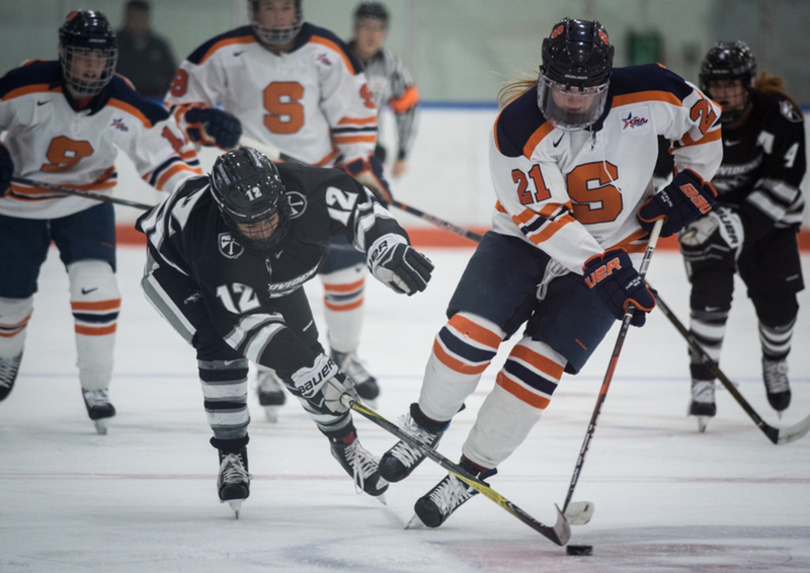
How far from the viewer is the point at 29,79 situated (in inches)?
119

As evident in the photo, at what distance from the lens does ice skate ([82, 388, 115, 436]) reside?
9.93 feet

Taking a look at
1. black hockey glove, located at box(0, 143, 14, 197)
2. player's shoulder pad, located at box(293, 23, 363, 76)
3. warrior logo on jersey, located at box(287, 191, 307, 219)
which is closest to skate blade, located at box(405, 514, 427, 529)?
warrior logo on jersey, located at box(287, 191, 307, 219)

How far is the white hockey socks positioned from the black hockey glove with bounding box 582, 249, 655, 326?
1.63 metres

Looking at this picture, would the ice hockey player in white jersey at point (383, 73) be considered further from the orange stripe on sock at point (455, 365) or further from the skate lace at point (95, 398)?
the orange stripe on sock at point (455, 365)

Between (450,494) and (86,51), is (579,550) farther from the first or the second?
(86,51)

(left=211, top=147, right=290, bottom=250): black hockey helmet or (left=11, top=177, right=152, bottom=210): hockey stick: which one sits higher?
(left=211, top=147, right=290, bottom=250): black hockey helmet

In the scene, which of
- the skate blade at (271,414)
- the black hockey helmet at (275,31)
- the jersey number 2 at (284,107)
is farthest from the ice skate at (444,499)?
the black hockey helmet at (275,31)

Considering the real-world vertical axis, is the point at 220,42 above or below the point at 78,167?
above

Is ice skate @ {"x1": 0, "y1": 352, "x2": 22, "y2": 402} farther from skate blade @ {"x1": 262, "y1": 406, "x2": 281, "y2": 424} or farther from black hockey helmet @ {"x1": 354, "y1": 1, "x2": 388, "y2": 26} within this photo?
black hockey helmet @ {"x1": 354, "y1": 1, "x2": 388, "y2": 26}

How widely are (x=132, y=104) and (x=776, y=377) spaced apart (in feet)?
7.84

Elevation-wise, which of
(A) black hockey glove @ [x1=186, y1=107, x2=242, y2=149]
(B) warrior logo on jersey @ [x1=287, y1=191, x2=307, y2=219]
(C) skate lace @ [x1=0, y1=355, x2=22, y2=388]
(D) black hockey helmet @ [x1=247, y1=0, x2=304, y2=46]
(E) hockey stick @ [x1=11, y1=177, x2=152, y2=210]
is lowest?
(C) skate lace @ [x1=0, y1=355, x2=22, y2=388]

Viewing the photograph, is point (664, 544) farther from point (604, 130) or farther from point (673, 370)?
point (673, 370)

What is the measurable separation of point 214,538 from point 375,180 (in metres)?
1.86

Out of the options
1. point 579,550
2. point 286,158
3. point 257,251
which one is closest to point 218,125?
point 286,158
